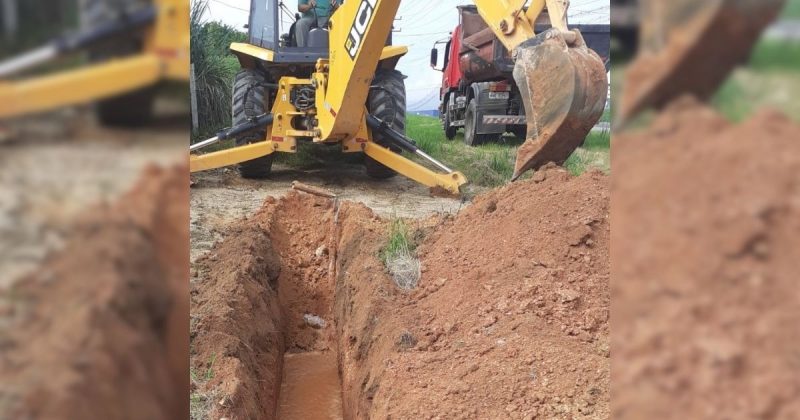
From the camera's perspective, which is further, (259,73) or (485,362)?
(259,73)

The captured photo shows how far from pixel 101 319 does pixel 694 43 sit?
795 millimetres

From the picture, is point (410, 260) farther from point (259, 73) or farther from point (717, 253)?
point (259, 73)

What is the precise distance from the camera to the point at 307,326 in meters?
6.29

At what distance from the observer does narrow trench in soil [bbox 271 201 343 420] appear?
5.08 metres

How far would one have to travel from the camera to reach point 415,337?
3629 mm

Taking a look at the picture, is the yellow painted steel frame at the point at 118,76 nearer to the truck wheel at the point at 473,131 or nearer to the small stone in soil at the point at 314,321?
the small stone in soil at the point at 314,321

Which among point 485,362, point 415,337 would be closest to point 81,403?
point 485,362

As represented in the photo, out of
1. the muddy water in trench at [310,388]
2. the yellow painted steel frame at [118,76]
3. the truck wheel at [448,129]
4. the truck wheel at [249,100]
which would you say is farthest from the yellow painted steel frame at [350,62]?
the truck wheel at [448,129]

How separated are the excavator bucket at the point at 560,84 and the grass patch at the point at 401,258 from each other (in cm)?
166


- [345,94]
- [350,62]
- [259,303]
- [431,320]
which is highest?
[350,62]

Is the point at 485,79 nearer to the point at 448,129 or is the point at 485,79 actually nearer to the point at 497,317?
the point at 448,129

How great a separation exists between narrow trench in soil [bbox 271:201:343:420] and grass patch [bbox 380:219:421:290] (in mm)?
1213

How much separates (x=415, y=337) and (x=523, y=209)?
4.92 ft

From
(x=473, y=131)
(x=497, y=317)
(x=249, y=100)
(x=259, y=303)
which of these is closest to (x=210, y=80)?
(x=249, y=100)
